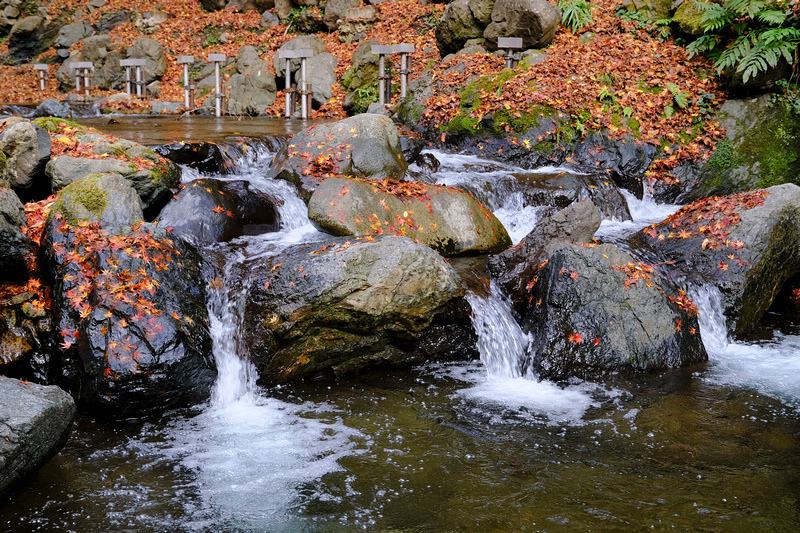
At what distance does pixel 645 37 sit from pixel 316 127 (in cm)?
800

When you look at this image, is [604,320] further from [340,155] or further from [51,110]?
[51,110]

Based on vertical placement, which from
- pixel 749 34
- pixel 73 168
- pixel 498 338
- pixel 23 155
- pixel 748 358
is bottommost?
pixel 748 358

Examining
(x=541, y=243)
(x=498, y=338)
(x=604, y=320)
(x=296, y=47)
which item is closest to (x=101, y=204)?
(x=498, y=338)

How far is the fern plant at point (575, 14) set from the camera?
13.7m

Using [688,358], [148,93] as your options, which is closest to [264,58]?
[148,93]

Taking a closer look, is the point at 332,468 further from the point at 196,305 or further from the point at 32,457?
the point at 196,305

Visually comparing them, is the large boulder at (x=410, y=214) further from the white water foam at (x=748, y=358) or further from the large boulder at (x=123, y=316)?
the white water foam at (x=748, y=358)

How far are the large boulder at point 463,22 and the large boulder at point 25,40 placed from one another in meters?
16.3

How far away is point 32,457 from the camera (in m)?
3.79

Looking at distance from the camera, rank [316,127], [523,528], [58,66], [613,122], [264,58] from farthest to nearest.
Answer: [58,66] → [264,58] → [613,122] → [316,127] → [523,528]

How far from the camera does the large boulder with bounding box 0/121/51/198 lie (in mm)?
6723

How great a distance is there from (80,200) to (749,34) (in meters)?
11.2

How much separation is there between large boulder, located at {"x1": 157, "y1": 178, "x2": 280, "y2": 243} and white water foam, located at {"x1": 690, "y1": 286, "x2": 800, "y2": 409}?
532 cm

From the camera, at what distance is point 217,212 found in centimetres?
748
